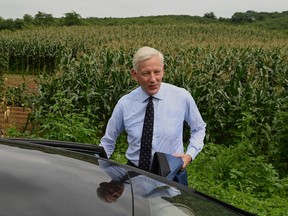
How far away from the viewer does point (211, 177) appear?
228 inches

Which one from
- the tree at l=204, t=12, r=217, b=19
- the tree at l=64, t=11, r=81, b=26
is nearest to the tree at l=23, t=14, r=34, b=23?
the tree at l=64, t=11, r=81, b=26

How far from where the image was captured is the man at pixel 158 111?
10.1ft

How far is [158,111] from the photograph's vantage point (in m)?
3.10

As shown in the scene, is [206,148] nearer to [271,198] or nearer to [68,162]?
[271,198]

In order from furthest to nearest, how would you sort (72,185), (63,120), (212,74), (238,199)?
(212,74) < (63,120) < (238,199) < (72,185)

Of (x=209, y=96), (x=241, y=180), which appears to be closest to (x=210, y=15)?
(x=209, y=96)

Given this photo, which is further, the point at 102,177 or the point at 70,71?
the point at 70,71

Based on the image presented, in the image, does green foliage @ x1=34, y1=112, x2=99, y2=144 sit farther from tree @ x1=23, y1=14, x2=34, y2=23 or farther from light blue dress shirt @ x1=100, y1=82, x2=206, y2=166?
tree @ x1=23, y1=14, x2=34, y2=23

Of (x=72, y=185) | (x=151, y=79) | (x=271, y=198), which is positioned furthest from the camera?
(x=271, y=198)

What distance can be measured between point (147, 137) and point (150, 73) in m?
0.40

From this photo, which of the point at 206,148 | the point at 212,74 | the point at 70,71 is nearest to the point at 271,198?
the point at 206,148

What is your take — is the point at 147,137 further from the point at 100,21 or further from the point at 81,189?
the point at 100,21

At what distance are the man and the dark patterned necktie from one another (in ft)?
0.06

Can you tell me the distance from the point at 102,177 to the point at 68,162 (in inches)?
7.4
